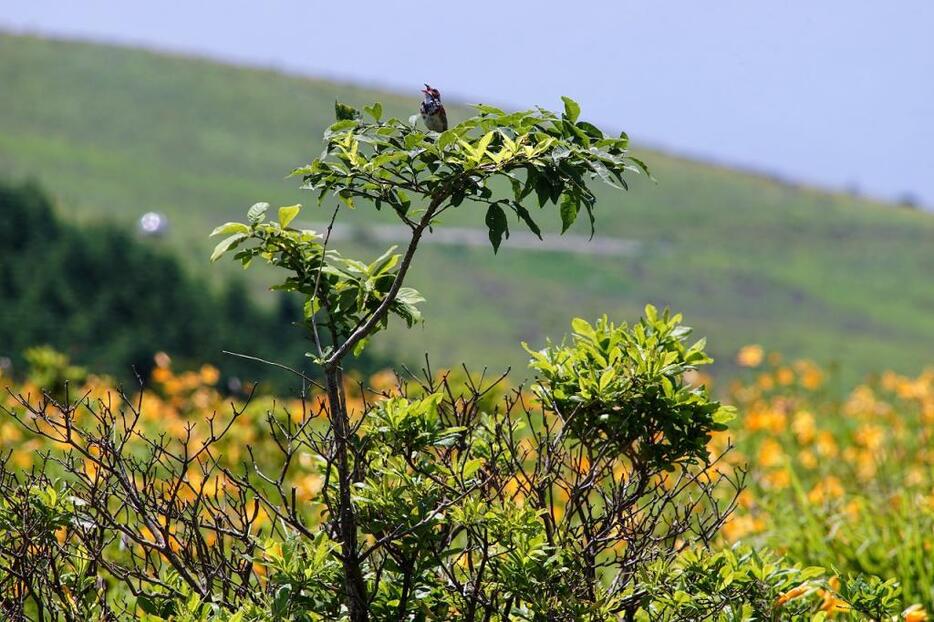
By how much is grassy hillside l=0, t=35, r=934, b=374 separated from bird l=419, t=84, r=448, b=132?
41.5m

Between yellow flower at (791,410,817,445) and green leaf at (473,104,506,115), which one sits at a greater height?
green leaf at (473,104,506,115)

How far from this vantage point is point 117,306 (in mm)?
16250

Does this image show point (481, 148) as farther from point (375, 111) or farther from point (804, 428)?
point (804, 428)

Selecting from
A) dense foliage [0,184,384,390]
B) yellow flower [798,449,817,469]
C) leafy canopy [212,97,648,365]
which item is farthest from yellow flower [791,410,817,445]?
dense foliage [0,184,384,390]

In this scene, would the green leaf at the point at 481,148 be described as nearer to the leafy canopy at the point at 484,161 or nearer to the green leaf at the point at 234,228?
Result: the leafy canopy at the point at 484,161

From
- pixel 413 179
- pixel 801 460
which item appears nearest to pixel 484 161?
pixel 413 179

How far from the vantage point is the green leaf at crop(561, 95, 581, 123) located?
2.18m

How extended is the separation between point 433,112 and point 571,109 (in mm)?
303

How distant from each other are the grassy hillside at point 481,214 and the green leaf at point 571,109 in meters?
41.6

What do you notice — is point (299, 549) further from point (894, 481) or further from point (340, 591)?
point (894, 481)

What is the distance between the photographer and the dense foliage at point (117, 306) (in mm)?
15172

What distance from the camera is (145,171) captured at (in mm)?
68562

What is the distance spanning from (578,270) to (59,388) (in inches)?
2365

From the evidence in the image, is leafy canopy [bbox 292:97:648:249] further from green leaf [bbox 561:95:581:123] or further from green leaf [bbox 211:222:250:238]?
green leaf [bbox 211:222:250:238]
